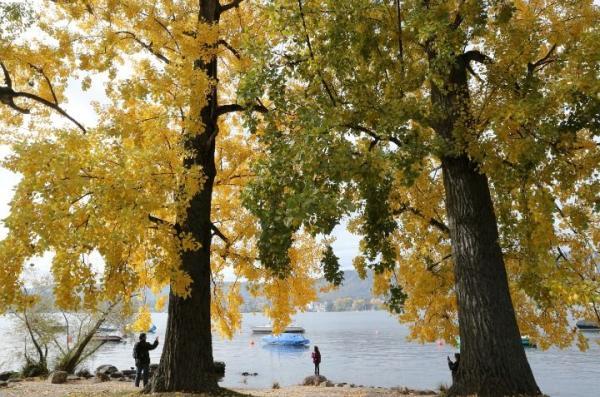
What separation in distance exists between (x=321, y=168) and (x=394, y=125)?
1.41 m

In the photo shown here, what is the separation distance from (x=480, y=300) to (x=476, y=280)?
0.34m

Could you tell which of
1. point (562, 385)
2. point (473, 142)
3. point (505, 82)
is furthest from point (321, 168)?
point (562, 385)

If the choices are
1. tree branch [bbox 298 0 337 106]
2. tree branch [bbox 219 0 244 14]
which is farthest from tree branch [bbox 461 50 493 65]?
tree branch [bbox 219 0 244 14]

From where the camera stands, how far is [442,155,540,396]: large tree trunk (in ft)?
24.1

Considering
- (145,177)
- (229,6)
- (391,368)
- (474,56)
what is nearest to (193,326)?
(145,177)

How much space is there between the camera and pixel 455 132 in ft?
25.3

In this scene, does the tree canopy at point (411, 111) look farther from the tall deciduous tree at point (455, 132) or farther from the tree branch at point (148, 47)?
the tree branch at point (148, 47)

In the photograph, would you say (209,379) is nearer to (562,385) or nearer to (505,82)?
(505,82)

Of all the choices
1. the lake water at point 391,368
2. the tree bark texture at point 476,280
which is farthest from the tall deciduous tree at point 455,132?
the lake water at point 391,368

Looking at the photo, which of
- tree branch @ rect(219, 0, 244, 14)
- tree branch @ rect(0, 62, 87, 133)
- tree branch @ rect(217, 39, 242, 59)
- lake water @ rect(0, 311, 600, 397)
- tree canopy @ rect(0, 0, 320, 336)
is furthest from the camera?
lake water @ rect(0, 311, 600, 397)

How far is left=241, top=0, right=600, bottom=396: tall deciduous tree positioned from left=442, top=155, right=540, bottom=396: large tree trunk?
0.8 inches

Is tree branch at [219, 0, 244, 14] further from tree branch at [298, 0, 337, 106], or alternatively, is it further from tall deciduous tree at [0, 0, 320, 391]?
tree branch at [298, 0, 337, 106]

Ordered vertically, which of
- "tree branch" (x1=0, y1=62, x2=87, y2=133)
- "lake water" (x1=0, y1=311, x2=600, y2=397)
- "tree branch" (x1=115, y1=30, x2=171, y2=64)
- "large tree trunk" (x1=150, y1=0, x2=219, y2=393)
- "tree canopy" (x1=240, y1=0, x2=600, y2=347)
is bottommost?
"lake water" (x1=0, y1=311, x2=600, y2=397)

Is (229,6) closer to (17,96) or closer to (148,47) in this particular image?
(148,47)
